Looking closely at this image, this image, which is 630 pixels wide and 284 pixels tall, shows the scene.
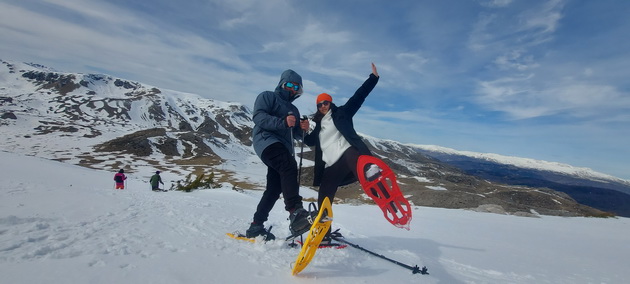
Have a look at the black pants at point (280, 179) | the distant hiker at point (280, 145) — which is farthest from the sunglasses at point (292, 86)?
the black pants at point (280, 179)

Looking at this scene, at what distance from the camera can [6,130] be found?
112 metres

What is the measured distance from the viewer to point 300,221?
3.93 m

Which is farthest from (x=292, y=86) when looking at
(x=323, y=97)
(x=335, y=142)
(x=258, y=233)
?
(x=258, y=233)

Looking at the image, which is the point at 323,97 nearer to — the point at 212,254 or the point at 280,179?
the point at 280,179

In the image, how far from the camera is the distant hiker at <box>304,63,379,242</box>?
5.12 m

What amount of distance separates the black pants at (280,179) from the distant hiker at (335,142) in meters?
0.86

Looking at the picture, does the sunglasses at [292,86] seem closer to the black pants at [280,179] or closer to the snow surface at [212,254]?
the black pants at [280,179]

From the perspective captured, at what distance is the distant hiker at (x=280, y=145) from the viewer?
4.22 metres

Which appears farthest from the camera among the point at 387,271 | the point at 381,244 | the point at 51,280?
the point at 381,244

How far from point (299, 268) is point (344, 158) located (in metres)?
2.29

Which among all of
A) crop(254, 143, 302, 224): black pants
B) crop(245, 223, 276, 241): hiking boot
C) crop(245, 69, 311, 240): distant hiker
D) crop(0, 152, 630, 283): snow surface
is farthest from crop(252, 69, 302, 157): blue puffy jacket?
crop(0, 152, 630, 283): snow surface

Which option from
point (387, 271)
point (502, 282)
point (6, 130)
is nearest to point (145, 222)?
point (387, 271)

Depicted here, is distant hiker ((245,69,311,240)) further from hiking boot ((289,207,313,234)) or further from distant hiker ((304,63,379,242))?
distant hiker ((304,63,379,242))

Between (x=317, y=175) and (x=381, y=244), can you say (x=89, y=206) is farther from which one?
(x=381, y=244)
